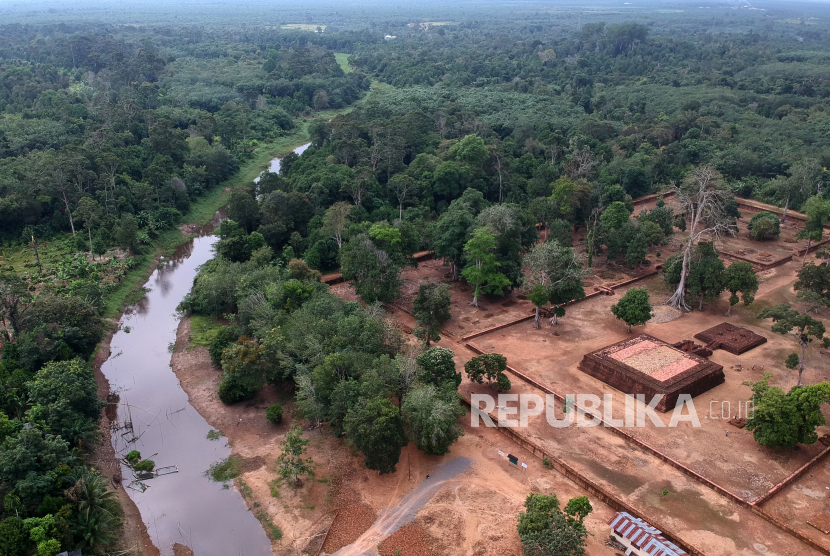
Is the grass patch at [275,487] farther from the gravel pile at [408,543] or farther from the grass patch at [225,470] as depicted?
the gravel pile at [408,543]

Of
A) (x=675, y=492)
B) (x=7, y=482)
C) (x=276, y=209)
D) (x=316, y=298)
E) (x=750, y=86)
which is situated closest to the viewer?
(x=7, y=482)

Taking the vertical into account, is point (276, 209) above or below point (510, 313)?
above

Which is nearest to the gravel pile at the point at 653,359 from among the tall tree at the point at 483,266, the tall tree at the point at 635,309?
the tall tree at the point at 635,309

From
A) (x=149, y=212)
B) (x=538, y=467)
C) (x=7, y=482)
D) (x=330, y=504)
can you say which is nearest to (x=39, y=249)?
(x=149, y=212)

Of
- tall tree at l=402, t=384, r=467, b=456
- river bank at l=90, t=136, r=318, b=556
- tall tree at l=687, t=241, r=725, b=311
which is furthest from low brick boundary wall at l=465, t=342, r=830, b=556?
river bank at l=90, t=136, r=318, b=556

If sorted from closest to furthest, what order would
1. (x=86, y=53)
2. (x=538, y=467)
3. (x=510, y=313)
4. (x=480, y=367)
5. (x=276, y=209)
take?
(x=538, y=467), (x=480, y=367), (x=510, y=313), (x=276, y=209), (x=86, y=53)

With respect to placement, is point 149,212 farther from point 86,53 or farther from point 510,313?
point 86,53

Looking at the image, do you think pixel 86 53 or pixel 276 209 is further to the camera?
pixel 86 53

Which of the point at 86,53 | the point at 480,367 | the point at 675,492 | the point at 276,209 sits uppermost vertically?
the point at 86,53
